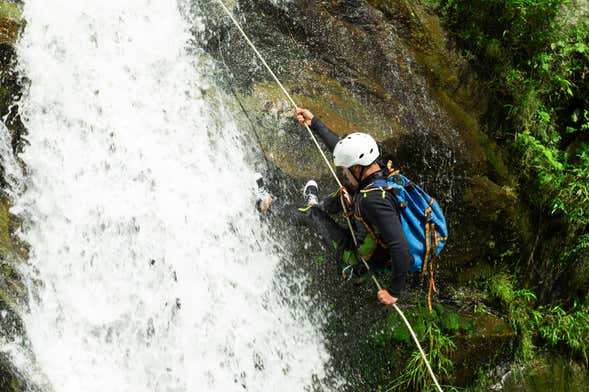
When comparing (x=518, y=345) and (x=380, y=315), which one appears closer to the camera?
(x=380, y=315)

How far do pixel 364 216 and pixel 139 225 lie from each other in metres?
2.18

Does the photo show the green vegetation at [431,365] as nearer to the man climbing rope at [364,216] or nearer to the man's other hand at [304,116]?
the man climbing rope at [364,216]

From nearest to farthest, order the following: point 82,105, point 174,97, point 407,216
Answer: point 407,216 → point 82,105 → point 174,97

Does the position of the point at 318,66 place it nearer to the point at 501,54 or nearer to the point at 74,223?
the point at 501,54

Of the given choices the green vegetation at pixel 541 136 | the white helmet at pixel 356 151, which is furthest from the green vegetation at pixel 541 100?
the white helmet at pixel 356 151

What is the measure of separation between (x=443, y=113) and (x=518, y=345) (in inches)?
119

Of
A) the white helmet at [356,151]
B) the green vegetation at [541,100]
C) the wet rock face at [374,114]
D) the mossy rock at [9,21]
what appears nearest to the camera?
the white helmet at [356,151]

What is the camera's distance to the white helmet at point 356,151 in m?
4.28

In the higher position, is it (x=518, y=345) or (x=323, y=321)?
(x=323, y=321)

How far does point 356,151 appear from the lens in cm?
428

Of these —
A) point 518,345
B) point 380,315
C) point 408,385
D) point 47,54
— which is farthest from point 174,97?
point 518,345

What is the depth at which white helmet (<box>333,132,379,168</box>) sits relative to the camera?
168 inches

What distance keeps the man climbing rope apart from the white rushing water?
78cm

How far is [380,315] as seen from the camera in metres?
6.01
